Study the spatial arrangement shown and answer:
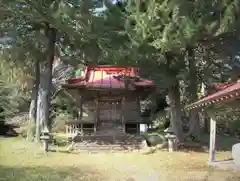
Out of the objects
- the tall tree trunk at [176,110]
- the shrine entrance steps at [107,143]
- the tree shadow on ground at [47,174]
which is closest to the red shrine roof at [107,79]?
the tall tree trunk at [176,110]

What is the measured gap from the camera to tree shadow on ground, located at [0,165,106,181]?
9719 millimetres

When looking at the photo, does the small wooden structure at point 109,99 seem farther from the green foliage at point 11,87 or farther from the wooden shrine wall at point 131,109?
the green foliage at point 11,87

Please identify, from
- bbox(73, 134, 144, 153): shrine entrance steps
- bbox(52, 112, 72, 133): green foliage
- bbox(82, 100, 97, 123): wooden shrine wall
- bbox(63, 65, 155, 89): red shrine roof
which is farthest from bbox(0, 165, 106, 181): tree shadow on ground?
bbox(52, 112, 72, 133): green foliage

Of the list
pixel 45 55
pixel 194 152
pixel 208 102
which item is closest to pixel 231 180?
pixel 208 102

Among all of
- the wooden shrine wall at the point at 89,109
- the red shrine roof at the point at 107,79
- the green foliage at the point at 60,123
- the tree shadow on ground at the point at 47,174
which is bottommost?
the tree shadow on ground at the point at 47,174

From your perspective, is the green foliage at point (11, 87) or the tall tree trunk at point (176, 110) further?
the green foliage at point (11, 87)

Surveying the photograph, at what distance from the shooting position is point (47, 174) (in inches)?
410

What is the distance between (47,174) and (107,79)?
1143 cm

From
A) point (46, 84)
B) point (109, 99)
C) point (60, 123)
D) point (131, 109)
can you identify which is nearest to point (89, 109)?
point (109, 99)

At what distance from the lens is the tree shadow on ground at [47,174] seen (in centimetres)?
972

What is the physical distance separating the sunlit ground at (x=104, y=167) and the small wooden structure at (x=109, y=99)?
5.03 meters

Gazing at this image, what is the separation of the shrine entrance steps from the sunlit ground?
1321mm

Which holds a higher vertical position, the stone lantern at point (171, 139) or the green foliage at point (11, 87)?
the green foliage at point (11, 87)

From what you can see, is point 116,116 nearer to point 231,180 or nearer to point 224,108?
point 224,108
